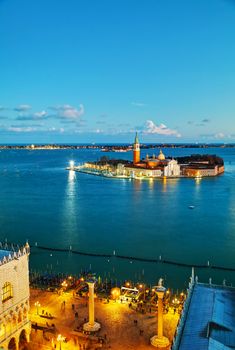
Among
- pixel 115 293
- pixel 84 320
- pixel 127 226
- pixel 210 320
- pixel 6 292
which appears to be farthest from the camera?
pixel 127 226

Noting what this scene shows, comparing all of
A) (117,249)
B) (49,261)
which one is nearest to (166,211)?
(117,249)

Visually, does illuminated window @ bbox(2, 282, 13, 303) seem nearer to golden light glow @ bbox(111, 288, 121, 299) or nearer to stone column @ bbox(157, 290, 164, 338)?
stone column @ bbox(157, 290, 164, 338)

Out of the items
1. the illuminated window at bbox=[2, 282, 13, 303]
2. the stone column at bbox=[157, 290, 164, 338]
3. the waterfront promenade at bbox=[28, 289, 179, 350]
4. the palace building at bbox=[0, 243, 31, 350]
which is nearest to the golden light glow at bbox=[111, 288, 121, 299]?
the waterfront promenade at bbox=[28, 289, 179, 350]

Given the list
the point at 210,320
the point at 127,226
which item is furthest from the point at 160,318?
the point at 127,226

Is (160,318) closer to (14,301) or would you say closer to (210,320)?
(210,320)

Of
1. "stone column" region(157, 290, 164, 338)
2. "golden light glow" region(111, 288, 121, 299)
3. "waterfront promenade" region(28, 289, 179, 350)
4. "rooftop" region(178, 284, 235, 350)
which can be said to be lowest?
"waterfront promenade" region(28, 289, 179, 350)

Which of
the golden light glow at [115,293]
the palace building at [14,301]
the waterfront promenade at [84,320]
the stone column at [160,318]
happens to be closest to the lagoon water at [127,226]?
the golden light glow at [115,293]

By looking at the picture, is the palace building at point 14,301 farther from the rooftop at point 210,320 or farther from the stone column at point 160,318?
the rooftop at point 210,320
